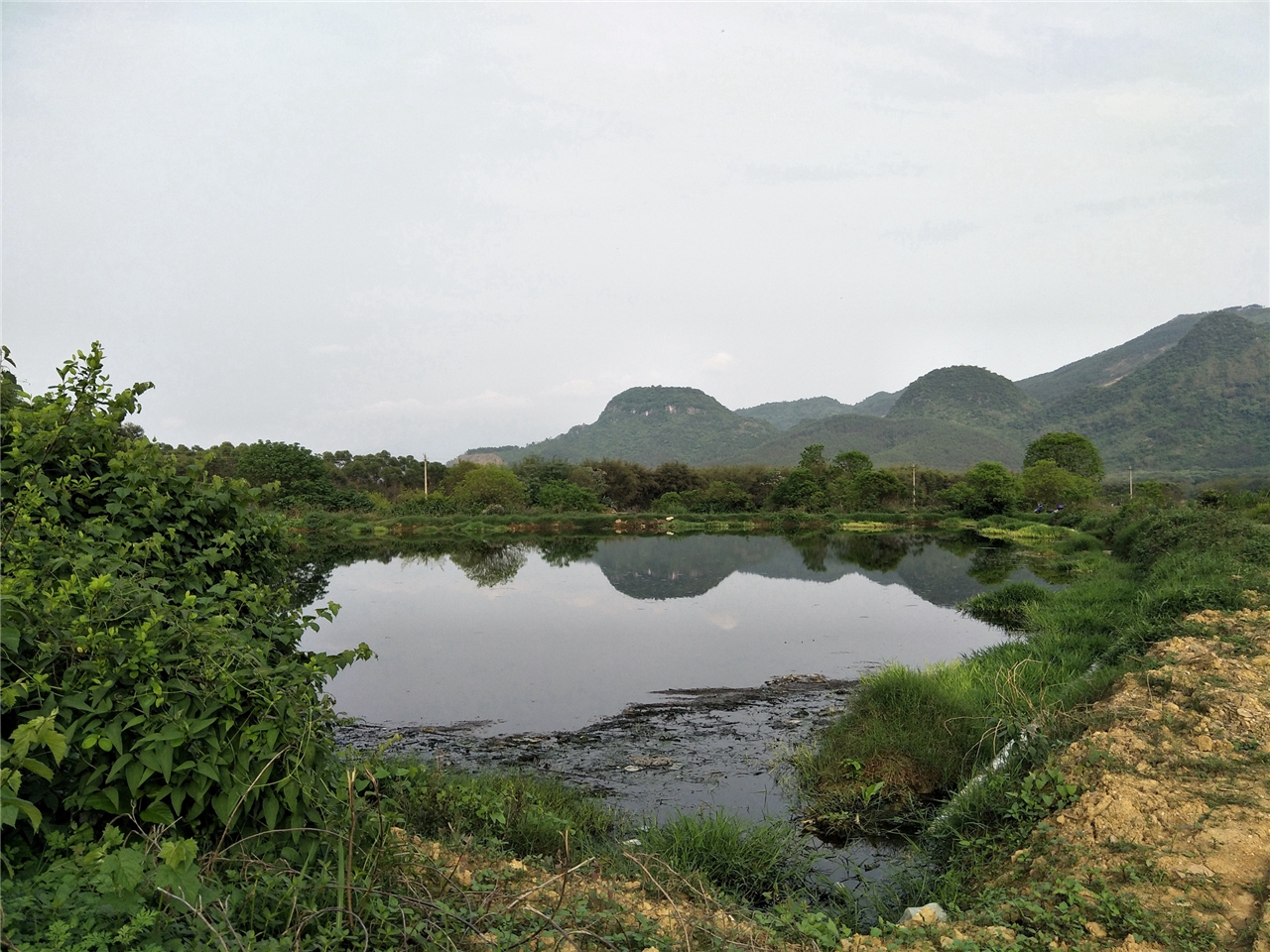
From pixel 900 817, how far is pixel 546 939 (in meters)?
3.42

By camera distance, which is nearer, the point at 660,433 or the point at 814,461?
the point at 814,461

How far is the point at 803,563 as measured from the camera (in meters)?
24.4

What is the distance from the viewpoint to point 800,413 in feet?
571

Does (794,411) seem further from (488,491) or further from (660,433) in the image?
(488,491)

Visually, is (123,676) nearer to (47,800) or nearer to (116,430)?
(47,800)

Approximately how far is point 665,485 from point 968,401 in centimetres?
8098

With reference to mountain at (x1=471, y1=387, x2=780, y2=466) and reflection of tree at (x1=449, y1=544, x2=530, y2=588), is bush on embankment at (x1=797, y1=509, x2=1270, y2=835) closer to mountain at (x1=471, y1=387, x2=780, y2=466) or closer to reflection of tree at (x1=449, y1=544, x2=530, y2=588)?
reflection of tree at (x1=449, y1=544, x2=530, y2=588)

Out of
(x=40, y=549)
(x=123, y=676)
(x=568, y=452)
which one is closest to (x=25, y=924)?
(x=123, y=676)

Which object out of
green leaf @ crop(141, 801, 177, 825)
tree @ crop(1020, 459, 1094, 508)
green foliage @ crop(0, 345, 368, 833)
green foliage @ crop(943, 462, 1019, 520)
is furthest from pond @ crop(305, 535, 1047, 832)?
tree @ crop(1020, 459, 1094, 508)

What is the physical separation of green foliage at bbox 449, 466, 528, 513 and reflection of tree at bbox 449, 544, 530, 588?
43.4ft

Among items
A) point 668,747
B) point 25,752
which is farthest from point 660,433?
point 25,752

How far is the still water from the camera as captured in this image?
30.6 ft

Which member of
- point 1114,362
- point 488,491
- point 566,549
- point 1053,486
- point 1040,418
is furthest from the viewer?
point 1114,362

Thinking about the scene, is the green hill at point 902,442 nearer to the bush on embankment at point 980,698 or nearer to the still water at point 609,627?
the still water at point 609,627
